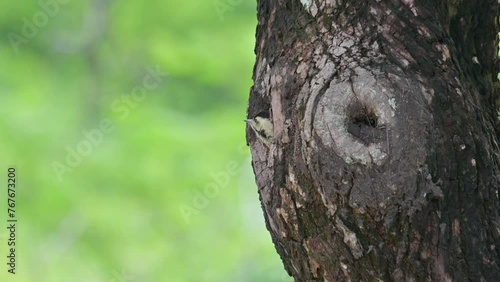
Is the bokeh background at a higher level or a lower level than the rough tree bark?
higher

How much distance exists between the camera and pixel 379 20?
69.2 inches

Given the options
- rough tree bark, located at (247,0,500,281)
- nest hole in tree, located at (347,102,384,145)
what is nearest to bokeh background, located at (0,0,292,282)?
rough tree bark, located at (247,0,500,281)

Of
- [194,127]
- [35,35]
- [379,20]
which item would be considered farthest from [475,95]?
[35,35]

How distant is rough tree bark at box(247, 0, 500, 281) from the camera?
1.57 m

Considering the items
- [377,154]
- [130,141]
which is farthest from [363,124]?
[130,141]

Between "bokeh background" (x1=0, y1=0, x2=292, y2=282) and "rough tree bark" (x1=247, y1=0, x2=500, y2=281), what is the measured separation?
1.79 metres

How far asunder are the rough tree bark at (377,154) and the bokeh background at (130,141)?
1794mm

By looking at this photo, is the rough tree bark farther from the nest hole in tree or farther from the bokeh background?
the bokeh background

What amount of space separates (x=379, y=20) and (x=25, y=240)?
2.46 metres

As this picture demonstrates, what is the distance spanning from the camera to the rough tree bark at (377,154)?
1.57 meters

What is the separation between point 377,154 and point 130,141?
2.12 m

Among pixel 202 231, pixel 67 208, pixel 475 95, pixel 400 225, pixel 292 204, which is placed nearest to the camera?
pixel 400 225

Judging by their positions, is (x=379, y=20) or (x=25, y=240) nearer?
(x=379, y=20)

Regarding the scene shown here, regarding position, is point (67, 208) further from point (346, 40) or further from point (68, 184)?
point (346, 40)
